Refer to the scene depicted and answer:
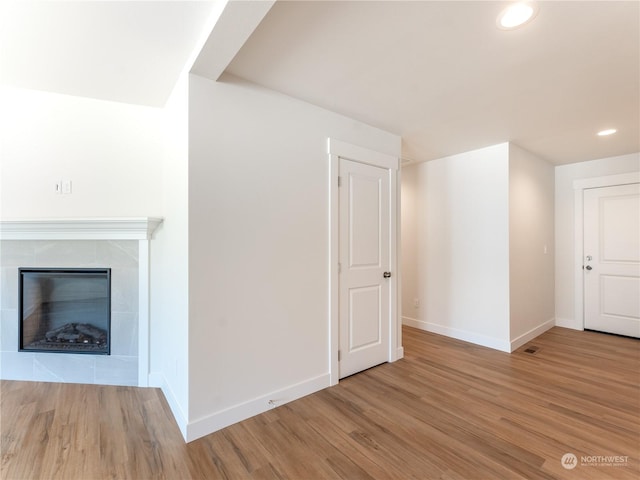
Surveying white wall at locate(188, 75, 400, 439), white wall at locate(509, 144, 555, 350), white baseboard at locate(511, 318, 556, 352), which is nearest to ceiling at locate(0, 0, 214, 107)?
white wall at locate(188, 75, 400, 439)

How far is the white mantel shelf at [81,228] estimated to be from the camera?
243 cm

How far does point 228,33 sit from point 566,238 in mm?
5068

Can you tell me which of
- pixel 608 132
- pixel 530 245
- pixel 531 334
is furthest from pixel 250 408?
pixel 608 132

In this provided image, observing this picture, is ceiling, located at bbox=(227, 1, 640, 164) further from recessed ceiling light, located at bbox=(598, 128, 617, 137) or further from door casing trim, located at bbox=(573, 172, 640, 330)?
door casing trim, located at bbox=(573, 172, 640, 330)

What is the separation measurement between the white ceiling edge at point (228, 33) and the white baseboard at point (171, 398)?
2.19 m

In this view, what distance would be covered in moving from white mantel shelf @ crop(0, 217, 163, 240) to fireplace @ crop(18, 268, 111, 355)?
0.30 metres

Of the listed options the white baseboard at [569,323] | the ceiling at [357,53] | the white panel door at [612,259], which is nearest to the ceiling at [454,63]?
the ceiling at [357,53]

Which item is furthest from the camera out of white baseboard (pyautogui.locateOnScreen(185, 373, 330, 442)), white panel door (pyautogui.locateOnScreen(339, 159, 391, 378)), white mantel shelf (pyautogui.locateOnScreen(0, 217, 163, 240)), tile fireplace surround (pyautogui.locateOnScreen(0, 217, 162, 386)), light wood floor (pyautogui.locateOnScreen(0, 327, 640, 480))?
white panel door (pyautogui.locateOnScreen(339, 159, 391, 378))

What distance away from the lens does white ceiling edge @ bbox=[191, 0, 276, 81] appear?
1317 millimetres

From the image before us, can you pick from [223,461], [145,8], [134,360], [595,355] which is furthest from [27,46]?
[595,355]

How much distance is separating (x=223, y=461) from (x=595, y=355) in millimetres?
3894

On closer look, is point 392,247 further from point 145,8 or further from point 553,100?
point 145,8

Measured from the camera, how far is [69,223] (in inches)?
96.7

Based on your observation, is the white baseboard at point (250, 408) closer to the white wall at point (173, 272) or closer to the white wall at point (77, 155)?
the white wall at point (173, 272)
